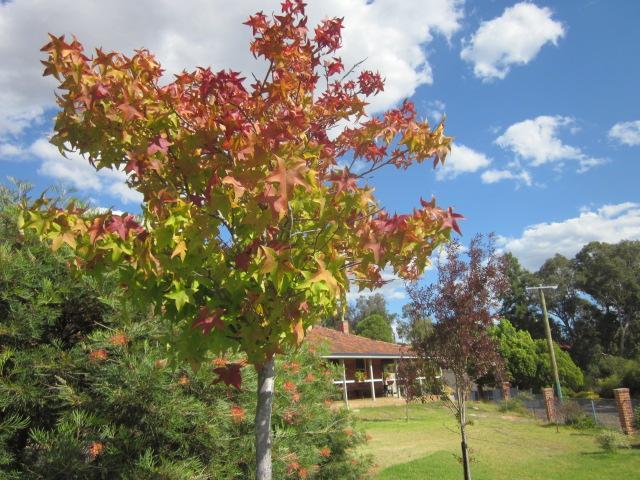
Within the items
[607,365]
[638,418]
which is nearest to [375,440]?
[638,418]

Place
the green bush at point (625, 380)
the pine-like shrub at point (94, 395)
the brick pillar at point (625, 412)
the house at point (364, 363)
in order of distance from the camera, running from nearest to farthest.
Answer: the pine-like shrub at point (94, 395), the brick pillar at point (625, 412), the green bush at point (625, 380), the house at point (364, 363)

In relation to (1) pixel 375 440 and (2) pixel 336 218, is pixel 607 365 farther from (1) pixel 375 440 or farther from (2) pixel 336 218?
(2) pixel 336 218

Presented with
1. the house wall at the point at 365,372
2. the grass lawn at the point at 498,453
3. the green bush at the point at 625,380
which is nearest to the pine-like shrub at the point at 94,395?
the grass lawn at the point at 498,453

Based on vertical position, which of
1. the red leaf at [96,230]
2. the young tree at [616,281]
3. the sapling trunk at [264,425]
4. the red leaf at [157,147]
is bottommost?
the sapling trunk at [264,425]

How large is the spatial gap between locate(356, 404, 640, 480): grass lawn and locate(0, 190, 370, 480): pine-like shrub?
5.77m

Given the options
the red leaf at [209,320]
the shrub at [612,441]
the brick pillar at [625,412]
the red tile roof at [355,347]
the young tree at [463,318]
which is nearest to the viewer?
the red leaf at [209,320]

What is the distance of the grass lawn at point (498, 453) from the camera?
10.4 metres

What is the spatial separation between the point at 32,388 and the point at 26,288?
0.85 metres

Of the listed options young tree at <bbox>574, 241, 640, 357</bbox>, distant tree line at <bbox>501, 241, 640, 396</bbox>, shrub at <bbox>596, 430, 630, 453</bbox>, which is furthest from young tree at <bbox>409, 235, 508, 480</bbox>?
young tree at <bbox>574, 241, 640, 357</bbox>

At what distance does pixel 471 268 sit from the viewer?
8180mm

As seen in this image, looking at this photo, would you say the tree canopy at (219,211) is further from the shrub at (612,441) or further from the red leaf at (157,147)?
the shrub at (612,441)

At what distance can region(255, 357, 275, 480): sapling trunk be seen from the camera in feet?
9.58

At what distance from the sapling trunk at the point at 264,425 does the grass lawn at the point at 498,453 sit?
6494 mm

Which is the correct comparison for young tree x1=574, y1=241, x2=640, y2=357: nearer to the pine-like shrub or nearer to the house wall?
the house wall
